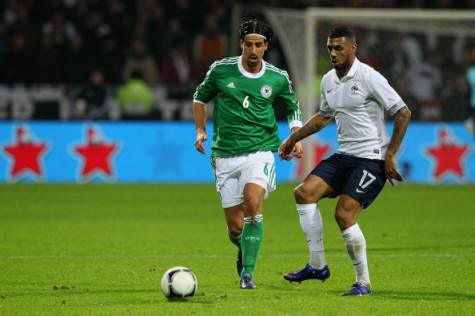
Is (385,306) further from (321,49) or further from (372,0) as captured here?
(372,0)

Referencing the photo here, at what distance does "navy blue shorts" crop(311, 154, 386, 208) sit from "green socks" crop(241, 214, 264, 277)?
23.6 inches

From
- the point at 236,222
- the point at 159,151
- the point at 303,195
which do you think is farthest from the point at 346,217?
the point at 159,151

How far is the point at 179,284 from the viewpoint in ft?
26.0

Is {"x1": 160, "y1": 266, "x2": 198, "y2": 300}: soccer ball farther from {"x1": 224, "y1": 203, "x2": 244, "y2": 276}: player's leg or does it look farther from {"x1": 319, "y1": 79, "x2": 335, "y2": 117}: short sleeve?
{"x1": 319, "y1": 79, "x2": 335, "y2": 117}: short sleeve

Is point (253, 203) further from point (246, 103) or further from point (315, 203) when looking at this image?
point (246, 103)

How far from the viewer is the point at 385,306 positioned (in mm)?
7777

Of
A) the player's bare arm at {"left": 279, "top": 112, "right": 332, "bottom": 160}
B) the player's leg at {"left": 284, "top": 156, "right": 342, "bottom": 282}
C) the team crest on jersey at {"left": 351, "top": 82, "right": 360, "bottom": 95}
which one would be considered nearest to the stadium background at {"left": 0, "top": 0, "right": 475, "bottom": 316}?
the player's leg at {"left": 284, "top": 156, "right": 342, "bottom": 282}

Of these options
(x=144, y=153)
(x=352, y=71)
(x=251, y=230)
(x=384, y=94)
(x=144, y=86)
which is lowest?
(x=144, y=153)

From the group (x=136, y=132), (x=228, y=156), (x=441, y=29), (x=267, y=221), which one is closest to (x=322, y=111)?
(x=228, y=156)

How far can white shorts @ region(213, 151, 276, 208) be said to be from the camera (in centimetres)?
891

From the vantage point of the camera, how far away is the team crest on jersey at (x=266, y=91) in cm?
904

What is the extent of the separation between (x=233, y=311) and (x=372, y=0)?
1994cm

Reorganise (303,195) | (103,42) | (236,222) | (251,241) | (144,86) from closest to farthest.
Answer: (303,195) < (251,241) < (236,222) < (144,86) < (103,42)

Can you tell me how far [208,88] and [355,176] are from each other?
1.52m
